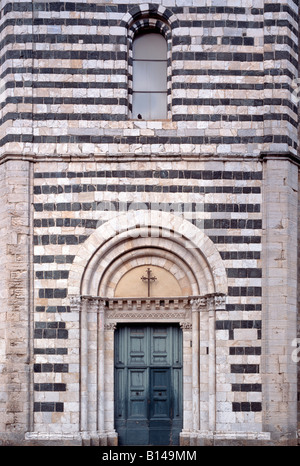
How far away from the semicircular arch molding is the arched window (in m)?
2.16

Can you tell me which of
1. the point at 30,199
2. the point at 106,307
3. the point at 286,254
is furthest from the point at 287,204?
the point at 30,199

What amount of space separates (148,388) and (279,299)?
3.06 metres

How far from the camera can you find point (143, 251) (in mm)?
13992

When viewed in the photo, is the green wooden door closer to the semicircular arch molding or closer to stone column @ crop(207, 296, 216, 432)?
stone column @ crop(207, 296, 216, 432)

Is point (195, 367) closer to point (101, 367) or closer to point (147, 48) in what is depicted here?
point (101, 367)

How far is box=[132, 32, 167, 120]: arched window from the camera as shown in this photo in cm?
1435

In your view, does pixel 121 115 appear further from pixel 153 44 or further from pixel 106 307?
pixel 106 307

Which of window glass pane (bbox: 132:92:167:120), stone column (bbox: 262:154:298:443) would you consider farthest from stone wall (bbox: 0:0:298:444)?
window glass pane (bbox: 132:92:167:120)

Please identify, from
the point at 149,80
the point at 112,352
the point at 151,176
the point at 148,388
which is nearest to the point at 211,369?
the point at 148,388

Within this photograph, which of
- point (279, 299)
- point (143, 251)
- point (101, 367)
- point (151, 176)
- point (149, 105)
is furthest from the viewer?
point (149, 105)

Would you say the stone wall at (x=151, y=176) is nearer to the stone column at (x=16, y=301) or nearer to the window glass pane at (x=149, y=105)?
the stone column at (x=16, y=301)
